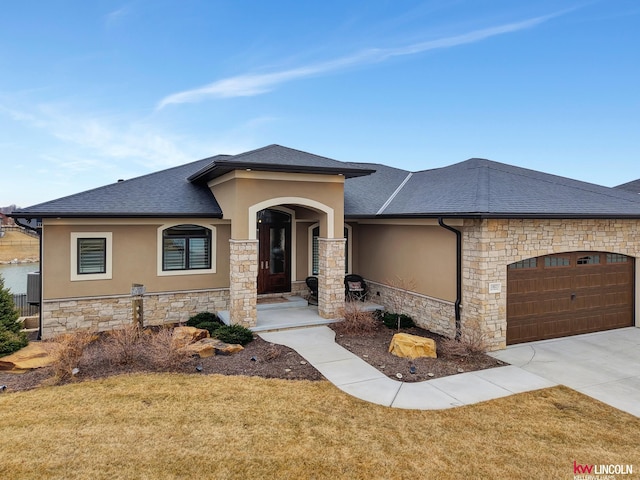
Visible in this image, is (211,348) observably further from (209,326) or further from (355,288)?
(355,288)

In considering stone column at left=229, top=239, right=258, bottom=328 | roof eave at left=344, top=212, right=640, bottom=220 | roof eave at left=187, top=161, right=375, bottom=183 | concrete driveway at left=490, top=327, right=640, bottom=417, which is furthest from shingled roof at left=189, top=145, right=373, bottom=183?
concrete driveway at left=490, top=327, right=640, bottom=417

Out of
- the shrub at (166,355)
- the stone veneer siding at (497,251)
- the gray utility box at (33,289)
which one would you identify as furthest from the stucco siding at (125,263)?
the stone veneer siding at (497,251)

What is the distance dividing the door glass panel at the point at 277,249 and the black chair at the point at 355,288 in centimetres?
249

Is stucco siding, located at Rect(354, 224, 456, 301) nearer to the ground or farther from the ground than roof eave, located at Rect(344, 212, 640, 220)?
nearer to the ground

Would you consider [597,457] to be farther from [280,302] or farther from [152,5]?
[152,5]

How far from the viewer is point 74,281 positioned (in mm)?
10859

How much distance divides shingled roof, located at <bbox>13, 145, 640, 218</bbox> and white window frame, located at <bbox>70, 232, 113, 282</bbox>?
838 mm

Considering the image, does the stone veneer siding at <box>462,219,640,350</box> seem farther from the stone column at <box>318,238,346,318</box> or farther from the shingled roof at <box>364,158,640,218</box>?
the stone column at <box>318,238,346,318</box>

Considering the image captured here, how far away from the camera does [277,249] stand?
14.1 meters

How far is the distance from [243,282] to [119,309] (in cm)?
410

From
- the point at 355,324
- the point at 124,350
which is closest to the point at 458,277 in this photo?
the point at 355,324

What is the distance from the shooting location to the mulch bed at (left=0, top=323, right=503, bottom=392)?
7.45m

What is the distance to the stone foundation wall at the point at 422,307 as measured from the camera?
33.6ft

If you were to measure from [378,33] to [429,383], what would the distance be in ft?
44.8
